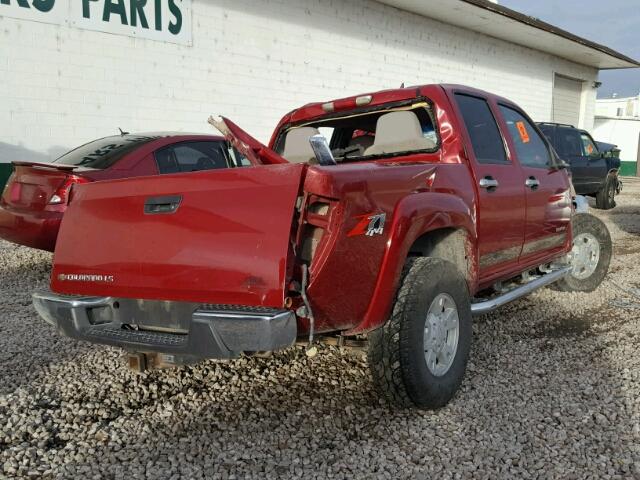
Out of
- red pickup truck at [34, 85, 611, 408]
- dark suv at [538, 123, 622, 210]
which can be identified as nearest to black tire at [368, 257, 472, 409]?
red pickup truck at [34, 85, 611, 408]

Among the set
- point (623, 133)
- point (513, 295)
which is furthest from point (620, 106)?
point (513, 295)

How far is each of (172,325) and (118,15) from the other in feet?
29.4

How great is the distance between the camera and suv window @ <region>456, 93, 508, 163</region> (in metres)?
4.00

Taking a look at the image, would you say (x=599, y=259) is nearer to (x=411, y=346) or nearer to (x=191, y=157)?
(x=411, y=346)

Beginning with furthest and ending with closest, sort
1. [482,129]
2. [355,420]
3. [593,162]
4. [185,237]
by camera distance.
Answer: [593,162]
[482,129]
[355,420]
[185,237]

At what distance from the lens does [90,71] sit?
9.86 meters

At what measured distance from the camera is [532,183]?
4520mm

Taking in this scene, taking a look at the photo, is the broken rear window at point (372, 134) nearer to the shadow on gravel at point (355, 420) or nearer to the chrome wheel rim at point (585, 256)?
the shadow on gravel at point (355, 420)

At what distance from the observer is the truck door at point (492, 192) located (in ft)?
12.6

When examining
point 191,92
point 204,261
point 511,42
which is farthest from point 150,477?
point 511,42

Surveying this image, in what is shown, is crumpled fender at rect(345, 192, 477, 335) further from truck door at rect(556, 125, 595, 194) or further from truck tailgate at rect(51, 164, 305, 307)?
truck door at rect(556, 125, 595, 194)

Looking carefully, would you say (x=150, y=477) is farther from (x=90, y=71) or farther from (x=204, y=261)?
(x=90, y=71)

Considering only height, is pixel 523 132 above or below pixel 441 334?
above

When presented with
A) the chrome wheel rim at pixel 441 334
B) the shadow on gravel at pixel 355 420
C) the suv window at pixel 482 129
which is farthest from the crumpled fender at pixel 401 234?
the suv window at pixel 482 129
